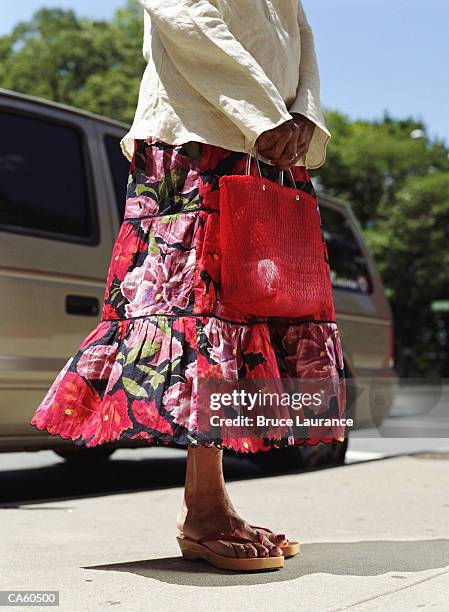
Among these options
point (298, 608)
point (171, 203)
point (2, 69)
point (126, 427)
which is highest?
point (2, 69)

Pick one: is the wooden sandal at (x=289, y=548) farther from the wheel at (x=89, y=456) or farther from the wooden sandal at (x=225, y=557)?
the wheel at (x=89, y=456)

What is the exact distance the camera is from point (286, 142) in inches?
111

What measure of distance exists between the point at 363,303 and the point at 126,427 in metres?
4.23

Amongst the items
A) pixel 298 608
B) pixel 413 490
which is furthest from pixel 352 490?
pixel 298 608

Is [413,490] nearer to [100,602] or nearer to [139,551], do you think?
[139,551]

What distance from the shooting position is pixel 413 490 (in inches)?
181

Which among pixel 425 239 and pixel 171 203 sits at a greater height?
pixel 425 239

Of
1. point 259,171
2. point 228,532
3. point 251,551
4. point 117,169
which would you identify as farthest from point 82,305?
point 251,551

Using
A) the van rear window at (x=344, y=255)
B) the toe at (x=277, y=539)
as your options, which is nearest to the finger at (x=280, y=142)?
the toe at (x=277, y=539)

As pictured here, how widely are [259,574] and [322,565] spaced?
0.23m

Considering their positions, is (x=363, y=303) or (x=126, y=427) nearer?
(x=126, y=427)

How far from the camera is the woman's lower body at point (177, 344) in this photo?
8.71 feet

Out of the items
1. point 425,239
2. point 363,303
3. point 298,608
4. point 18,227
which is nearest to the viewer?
point 298,608

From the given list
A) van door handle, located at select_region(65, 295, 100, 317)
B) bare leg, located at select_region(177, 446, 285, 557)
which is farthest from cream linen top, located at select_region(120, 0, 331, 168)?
van door handle, located at select_region(65, 295, 100, 317)
